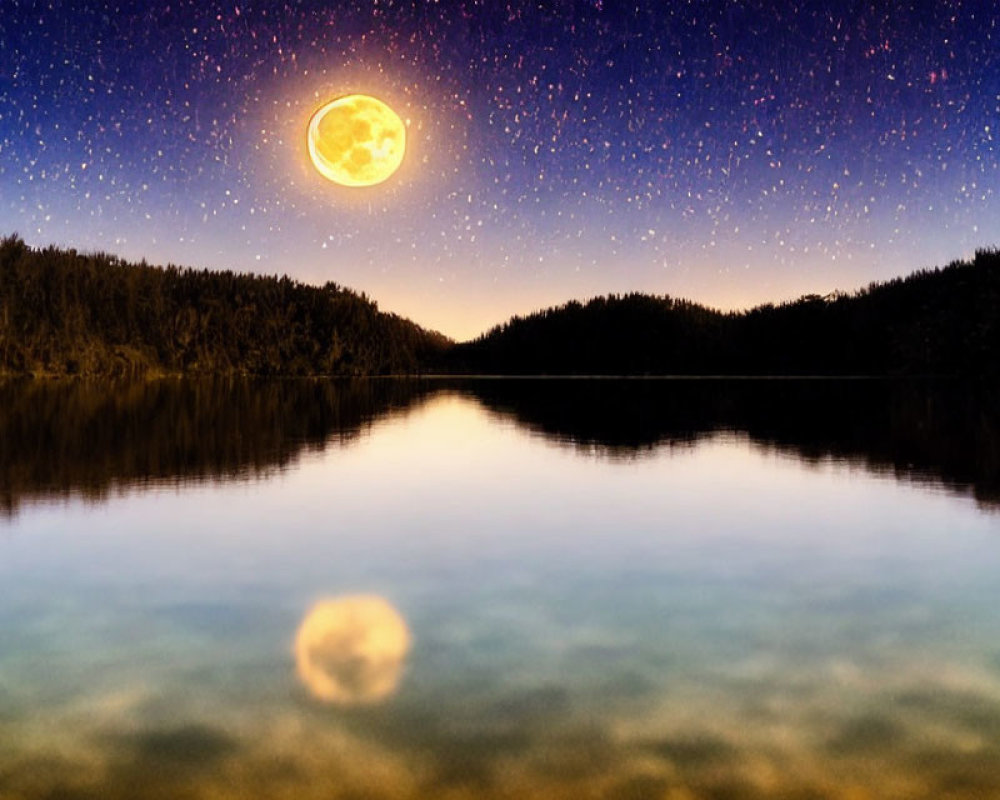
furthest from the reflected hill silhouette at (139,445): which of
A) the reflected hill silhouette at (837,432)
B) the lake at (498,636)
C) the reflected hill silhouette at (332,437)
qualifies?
the reflected hill silhouette at (837,432)

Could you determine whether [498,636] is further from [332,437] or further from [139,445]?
[332,437]

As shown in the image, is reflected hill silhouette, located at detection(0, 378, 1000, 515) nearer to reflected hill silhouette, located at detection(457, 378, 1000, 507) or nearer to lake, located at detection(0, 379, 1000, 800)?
reflected hill silhouette, located at detection(457, 378, 1000, 507)

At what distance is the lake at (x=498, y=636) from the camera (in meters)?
5.51

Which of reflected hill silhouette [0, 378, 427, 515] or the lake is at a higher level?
reflected hill silhouette [0, 378, 427, 515]

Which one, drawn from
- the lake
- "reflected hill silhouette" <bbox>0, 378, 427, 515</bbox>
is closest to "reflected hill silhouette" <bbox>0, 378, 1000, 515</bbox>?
"reflected hill silhouette" <bbox>0, 378, 427, 515</bbox>

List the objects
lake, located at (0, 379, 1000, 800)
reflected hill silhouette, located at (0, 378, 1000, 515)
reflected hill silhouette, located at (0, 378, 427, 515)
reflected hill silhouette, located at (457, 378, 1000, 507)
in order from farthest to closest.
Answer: reflected hill silhouette, located at (457, 378, 1000, 507)
reflected hill silhouette, located at (0, 378, 1000, 515)
reflected hill silhouette, located at (0, 378, 427, 515)
lake, located at (0, 379, 1000, 800)

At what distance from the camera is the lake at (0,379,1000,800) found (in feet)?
18.1

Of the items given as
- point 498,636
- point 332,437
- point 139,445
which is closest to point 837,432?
point 332,437

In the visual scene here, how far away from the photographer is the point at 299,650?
7.79 metres

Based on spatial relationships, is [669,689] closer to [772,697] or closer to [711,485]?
[772,697]

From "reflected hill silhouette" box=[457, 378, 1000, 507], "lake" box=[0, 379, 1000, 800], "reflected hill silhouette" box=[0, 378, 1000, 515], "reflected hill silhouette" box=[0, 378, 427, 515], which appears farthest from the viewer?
"reflected hill silhouette" box=[457, 378, 1000, 507]

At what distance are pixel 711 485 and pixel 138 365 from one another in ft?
543

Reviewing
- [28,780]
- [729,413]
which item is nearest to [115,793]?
[28,780]

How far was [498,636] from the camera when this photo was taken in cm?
827
